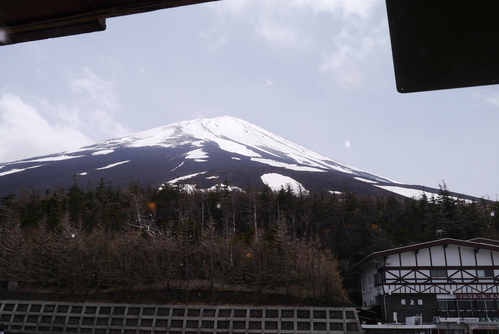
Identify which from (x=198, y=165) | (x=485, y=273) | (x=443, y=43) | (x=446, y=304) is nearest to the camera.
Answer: (x=443, y=43)

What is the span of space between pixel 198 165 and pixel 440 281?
236 feet

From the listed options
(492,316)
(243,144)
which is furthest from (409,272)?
(243,144)

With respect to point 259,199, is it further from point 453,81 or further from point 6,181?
point 6,181

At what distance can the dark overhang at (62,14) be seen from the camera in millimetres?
1564

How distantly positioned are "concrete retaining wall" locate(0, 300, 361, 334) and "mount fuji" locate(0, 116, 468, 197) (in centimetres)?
2719

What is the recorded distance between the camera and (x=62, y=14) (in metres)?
1.61

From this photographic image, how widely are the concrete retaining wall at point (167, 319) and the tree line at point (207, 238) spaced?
1664mm

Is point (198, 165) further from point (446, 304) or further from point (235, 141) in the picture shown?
point (446, 304)

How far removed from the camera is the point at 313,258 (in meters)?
24.2

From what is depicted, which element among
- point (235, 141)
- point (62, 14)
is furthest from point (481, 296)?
point (235, 141)

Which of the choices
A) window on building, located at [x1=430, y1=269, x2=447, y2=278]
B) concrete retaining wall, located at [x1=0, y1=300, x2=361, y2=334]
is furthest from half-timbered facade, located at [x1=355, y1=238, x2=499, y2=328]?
concrete retaining wall, located at [x1=0, y1=300, x2=361, y2=334]

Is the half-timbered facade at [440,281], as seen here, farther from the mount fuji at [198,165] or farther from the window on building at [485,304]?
the mount fuji at [198,165]

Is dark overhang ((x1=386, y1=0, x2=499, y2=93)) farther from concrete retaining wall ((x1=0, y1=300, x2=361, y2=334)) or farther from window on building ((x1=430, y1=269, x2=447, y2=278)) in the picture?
window on building ((x1=430, y1=269, x2=447, y2=278))

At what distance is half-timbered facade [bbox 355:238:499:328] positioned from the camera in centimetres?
2236
